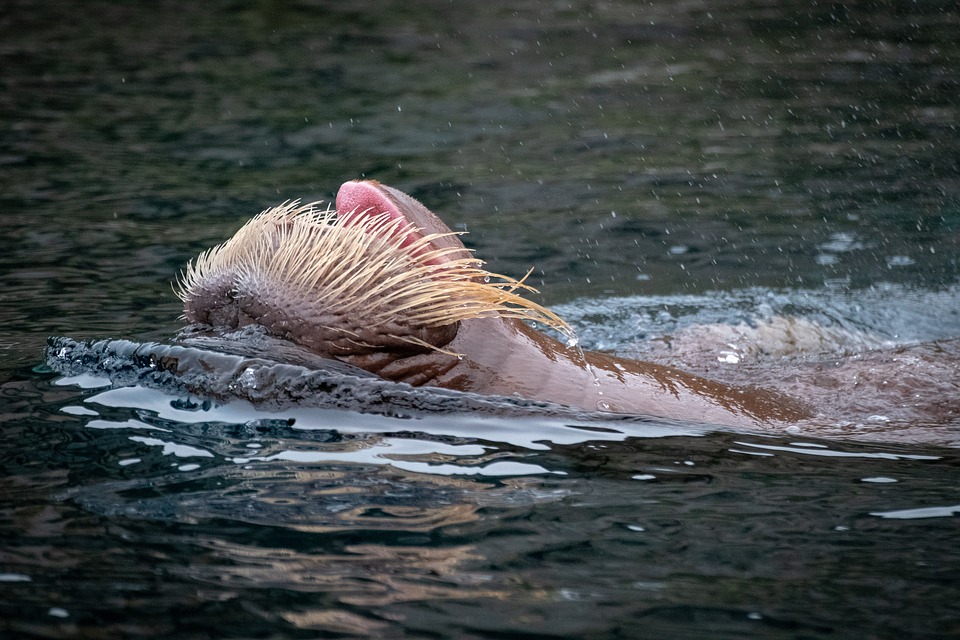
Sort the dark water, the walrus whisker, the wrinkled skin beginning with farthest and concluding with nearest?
the wrinkled skin → the walrus whisker → the dark water

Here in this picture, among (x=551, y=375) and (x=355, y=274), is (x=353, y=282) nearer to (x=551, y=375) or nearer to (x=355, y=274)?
(x=355, y=274)

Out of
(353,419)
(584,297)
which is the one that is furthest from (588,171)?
(353,419)

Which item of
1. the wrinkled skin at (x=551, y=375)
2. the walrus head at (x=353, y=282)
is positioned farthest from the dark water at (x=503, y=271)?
the walrus head at (x=353, y=282)

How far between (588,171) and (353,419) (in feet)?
19.3

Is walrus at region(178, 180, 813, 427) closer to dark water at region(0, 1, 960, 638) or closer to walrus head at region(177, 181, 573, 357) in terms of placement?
walrus head at region(177, 181, 573, 357)

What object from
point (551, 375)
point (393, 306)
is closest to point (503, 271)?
point (551, 375)

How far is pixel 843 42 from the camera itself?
13.7 metres

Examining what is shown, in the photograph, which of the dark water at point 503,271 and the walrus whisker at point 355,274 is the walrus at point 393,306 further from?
the dark water at point 503,271

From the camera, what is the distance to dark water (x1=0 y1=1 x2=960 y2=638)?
297 cm

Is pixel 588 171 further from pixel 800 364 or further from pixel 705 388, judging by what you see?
pixel 705 388

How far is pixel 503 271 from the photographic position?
7.14m

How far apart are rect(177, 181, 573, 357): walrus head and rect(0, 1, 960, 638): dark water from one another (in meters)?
0.29

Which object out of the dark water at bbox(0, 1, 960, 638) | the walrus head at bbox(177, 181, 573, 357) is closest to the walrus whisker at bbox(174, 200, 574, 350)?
the walrus head at bbox(177, 181, 573, 357)

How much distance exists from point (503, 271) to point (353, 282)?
140 inches
